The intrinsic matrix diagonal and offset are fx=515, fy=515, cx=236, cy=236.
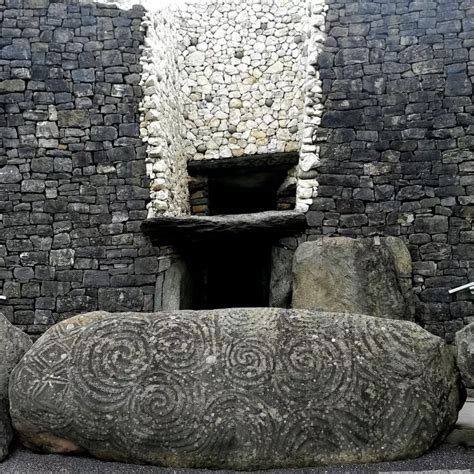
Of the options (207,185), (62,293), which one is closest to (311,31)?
(207,185)

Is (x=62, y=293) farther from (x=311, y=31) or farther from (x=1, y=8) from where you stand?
(x=311, y=31)

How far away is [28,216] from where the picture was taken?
19.7 feet

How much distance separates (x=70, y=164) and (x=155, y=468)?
14.4 ft

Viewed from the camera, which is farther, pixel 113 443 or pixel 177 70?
pixel 177 70

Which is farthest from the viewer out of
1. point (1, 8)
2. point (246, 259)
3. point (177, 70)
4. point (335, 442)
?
point (246, 259)

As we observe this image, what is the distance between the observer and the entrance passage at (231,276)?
7.29 meters

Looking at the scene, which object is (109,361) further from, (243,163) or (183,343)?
(243,163)

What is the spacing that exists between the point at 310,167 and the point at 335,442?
3962 mm

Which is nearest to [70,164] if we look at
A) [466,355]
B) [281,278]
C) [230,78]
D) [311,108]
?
[230,78]

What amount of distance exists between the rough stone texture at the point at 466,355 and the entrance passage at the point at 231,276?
14.0ft

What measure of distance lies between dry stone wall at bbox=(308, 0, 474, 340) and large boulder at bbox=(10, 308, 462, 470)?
3.14 metres

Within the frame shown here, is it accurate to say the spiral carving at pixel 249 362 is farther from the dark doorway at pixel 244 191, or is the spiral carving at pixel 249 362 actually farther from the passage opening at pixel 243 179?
the dark doorway at pixel 244 191

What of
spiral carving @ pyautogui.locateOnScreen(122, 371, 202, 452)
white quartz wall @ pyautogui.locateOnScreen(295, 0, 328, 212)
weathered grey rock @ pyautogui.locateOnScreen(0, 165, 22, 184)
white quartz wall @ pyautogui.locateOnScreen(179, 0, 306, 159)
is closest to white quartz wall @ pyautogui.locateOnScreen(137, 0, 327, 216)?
white quartz wall @ pyautogui.locateOnScreen(179, 0, 306, 159)

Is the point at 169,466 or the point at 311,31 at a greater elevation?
the point at 311,31
